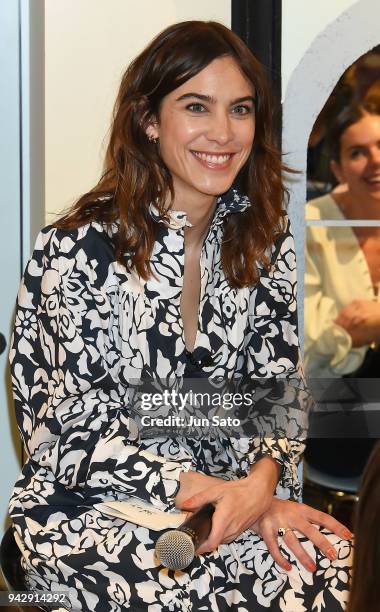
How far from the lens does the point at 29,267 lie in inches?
76.5

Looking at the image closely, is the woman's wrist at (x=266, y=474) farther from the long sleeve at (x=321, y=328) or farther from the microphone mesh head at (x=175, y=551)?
the long sleeve at (x=321, y=328)

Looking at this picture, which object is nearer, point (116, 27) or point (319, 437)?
point (116, 27)

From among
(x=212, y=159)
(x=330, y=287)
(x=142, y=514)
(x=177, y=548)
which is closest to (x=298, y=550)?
(x=142, y=514)

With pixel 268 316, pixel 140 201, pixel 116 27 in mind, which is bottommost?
pixel 268 316

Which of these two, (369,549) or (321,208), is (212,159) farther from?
(369,549)

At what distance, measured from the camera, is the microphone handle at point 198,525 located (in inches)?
49.8

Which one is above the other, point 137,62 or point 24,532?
point 137,62

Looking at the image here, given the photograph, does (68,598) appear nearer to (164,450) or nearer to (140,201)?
(164,450)

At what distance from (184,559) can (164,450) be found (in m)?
0.74

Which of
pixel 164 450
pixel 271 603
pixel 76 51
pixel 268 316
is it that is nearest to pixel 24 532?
pixel 164 450

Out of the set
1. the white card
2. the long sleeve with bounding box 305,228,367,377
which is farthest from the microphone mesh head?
the long sleeve with bounding box 305,228,367,377

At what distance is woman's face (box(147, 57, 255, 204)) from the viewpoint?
192 cm

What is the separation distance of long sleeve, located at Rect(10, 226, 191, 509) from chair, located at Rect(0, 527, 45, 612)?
→ 0.13 metres

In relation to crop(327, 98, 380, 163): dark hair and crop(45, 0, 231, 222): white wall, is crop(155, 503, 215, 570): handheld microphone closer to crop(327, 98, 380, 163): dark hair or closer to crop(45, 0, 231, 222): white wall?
crop(45, 0, 231, 222): white wall
